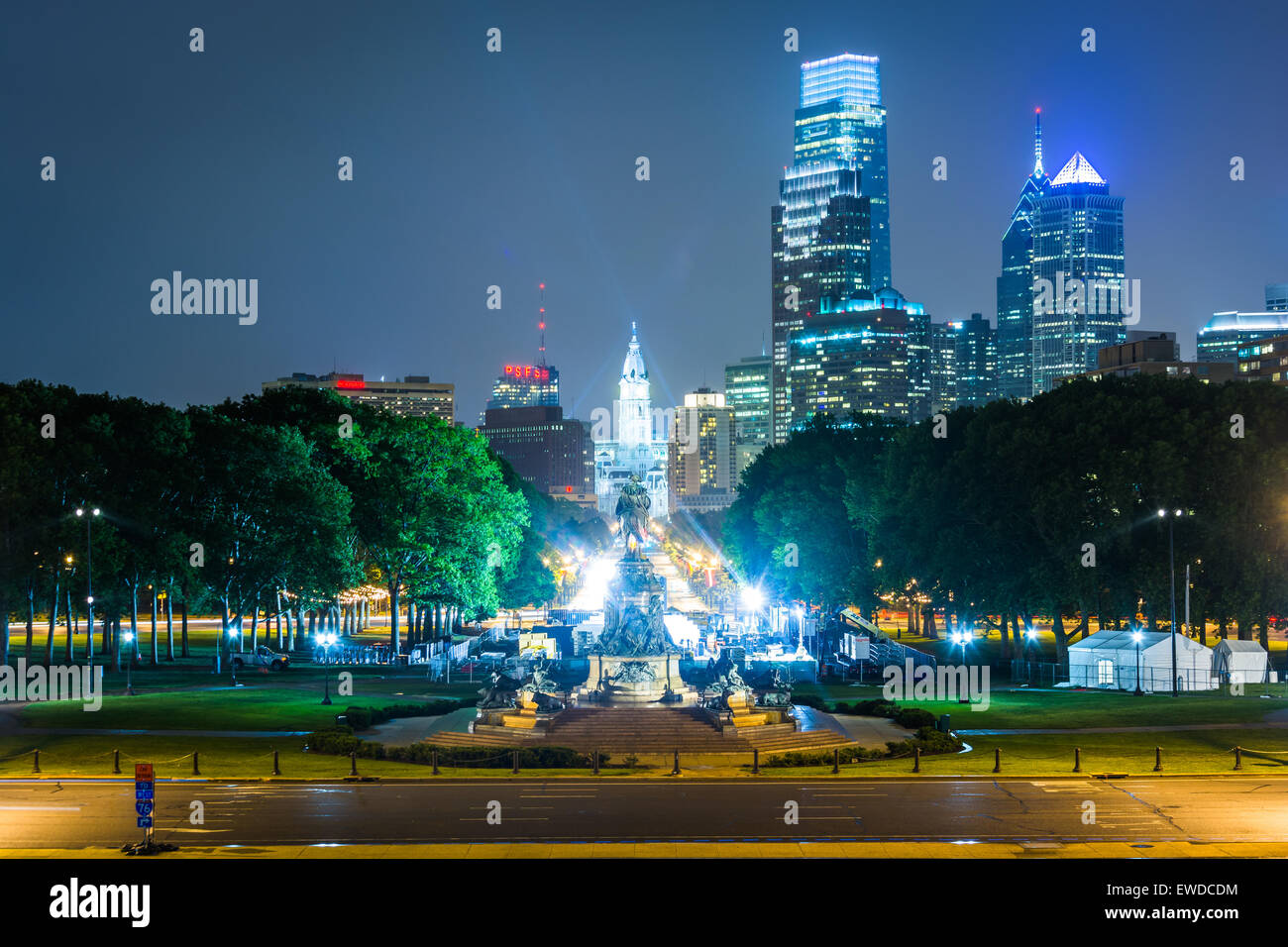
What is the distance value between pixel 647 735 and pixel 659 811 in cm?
1220

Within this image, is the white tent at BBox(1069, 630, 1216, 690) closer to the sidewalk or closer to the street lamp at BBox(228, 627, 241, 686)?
the sidewalk

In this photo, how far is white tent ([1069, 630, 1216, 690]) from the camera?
2522 inches

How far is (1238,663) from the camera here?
65.5 meters

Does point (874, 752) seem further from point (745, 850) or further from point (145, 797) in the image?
point (145, 797)

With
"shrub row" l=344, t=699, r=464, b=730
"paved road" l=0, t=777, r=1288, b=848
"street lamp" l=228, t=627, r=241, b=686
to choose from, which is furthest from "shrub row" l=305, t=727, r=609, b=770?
"street lamp" l=228, t=627, r=241, b=686

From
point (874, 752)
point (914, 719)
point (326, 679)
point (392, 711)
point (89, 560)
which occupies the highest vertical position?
point (89, 560)

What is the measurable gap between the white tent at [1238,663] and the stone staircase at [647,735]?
28.1 metres

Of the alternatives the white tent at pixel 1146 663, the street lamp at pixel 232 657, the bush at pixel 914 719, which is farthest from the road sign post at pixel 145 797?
the white tent at pixel 1146 663

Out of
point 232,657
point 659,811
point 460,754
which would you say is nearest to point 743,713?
point 460,754

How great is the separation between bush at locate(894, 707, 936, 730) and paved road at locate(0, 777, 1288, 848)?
1157 centimetres

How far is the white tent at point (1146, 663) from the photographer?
64062 millimetres

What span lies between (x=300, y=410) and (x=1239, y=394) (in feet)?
199
